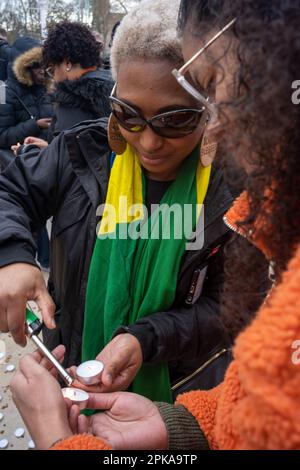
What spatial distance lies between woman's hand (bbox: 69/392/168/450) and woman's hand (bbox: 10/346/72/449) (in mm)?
71

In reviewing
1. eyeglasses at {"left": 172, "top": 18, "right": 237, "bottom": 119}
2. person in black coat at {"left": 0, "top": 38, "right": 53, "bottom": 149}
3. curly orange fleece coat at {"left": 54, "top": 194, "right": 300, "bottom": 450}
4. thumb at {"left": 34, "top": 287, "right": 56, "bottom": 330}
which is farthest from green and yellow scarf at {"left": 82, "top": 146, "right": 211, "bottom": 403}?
person in black coat at {"left": 0, "top": 38, "right": 53, "bottom": 149}

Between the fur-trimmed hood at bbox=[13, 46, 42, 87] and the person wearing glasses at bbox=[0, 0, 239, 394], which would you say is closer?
the person wearing glasses at bbox=[0, 0, 239, 394]

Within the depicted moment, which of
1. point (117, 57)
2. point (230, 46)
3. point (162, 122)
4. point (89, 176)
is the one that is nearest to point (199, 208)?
point (162, 122)

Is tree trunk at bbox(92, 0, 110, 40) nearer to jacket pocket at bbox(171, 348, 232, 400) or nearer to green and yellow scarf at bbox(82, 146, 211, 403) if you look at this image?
green and yellow scarf at bbox(82, 146, 211, 403)

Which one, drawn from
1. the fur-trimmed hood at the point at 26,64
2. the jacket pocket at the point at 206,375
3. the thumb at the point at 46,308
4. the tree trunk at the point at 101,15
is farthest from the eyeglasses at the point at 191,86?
the tree trunk at the point at 101,15

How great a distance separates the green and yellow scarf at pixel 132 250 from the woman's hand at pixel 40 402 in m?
0.33

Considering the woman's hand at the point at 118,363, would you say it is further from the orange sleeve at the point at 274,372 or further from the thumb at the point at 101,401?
the orange sleeve at the point at 274,372

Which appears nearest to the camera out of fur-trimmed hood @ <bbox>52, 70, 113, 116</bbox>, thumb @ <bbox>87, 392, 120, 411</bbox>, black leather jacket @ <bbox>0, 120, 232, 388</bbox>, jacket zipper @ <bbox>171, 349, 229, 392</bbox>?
thumb @ <bbox>87, 392, 120, 411</bbox>

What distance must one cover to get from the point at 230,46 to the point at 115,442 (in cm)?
95

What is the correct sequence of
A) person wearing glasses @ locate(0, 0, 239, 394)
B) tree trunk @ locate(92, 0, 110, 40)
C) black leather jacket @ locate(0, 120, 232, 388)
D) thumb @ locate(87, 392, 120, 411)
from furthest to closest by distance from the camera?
tree trunk @ locate(92, 0, 110, 40) → black leather jacket @ locate(0, 120, 232, 388) → person wearing glasses @ locate(0, 0, 239, 394) → thumb @ locate(87, 392, 120, 411)

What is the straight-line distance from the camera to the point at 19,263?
125cm

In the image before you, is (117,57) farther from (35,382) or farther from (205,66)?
(35,382)

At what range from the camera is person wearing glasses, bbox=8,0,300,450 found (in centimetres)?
55

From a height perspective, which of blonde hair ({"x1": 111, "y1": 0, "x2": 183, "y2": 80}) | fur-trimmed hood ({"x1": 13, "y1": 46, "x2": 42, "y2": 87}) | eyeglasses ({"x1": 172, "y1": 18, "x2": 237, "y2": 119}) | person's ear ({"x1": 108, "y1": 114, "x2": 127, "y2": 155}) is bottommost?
person's ear ({"x1": 108, "y1": 114, "x2": 127, "y2": 155})
